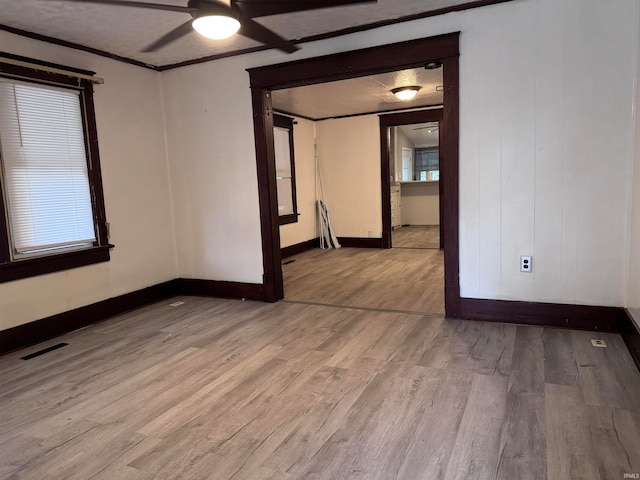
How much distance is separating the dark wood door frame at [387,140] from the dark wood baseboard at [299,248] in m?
1.32

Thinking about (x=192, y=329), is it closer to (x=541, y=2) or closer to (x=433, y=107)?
(x=541, y=2)

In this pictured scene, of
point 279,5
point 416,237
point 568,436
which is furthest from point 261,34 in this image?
point 416,237

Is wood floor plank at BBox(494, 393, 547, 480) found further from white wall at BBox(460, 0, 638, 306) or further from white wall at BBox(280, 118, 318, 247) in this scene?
white wall at BBox(280, 118, 318, 247)

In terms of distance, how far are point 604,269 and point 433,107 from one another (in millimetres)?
4495

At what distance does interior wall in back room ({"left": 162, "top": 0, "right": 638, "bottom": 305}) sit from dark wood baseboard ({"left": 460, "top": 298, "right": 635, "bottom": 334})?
0.20 ft

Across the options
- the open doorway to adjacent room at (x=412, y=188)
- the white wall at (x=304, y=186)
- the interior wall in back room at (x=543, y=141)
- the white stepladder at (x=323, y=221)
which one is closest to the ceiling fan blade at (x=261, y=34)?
the interior wall in back room at (x=543, y=141)

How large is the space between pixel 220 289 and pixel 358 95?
3244 millimetres

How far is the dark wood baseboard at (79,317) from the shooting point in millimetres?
3391

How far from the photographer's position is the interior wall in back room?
9.92 feet

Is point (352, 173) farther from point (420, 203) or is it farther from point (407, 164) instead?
point (407, 164)

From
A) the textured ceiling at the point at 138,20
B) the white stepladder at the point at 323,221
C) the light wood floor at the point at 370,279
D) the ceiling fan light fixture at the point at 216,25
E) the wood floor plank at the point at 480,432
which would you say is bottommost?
the wood floor plank at the point at 480,432

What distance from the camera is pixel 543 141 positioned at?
323cm

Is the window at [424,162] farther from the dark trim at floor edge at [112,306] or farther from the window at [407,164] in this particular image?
the dark trim at floor edge at [112,306]

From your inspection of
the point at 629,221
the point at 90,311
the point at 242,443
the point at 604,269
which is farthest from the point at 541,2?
the point at 90,311
